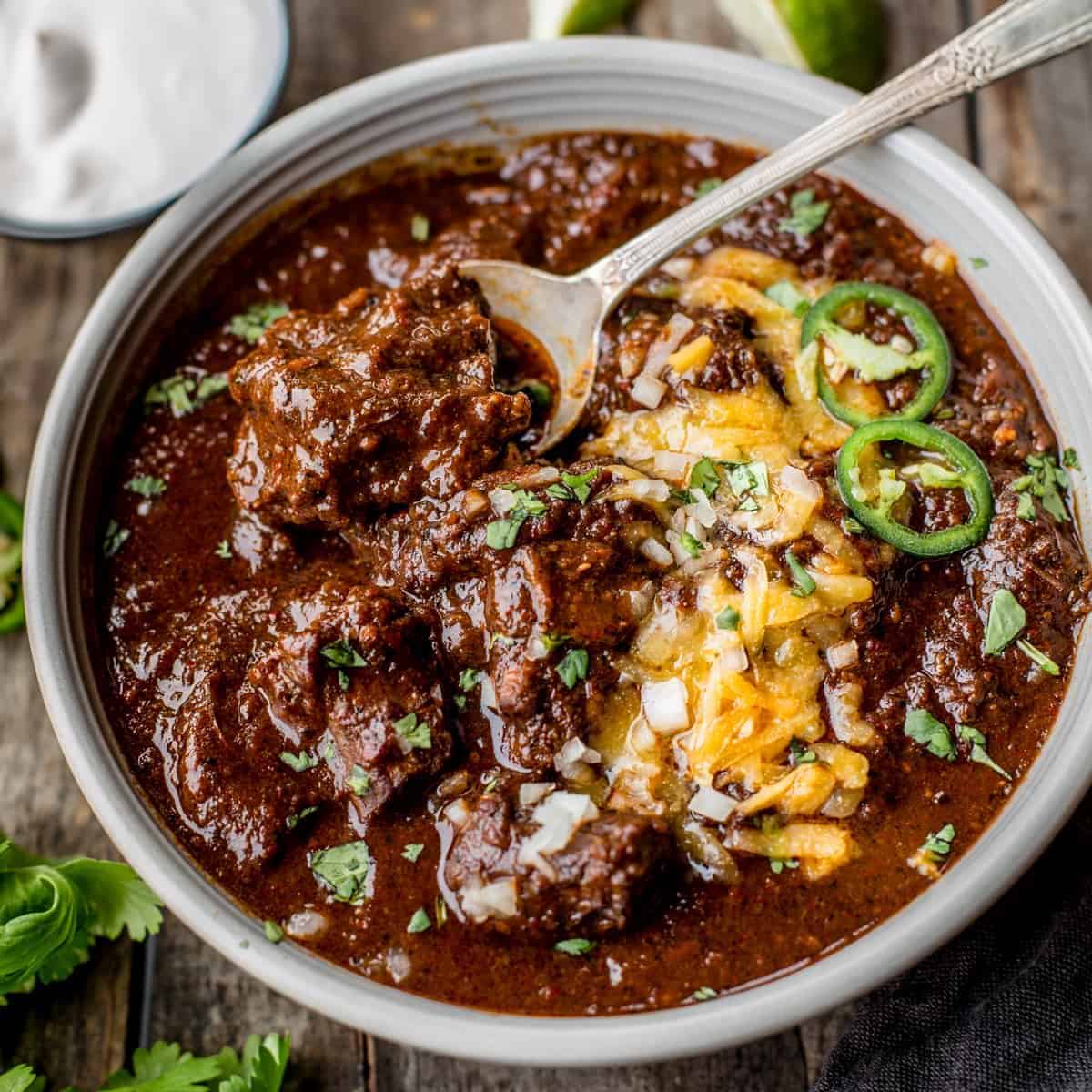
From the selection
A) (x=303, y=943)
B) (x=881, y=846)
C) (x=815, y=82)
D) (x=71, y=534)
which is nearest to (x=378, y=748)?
(x=303, y=943)

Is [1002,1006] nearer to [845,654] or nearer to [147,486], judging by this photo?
[845,654]

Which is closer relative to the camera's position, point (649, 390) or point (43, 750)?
point (649, 390)

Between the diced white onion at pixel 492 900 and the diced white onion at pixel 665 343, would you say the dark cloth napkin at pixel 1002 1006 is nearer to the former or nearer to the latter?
the diced white onion at pixel 492 900

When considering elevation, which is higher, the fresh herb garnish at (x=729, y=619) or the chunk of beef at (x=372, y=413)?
the chunk of beef at (x=372, y=413)

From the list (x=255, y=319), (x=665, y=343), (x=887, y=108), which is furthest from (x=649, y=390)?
(x=255, y=319)

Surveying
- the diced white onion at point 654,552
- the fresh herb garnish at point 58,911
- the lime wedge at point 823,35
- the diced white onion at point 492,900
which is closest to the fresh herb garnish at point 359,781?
the diced white onion at point 492,900

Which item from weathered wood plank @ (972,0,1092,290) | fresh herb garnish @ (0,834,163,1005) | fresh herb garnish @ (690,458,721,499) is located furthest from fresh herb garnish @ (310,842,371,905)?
weathered wood plank @ (972,0,1092,290)

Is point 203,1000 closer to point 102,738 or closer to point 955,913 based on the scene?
point 102,738
